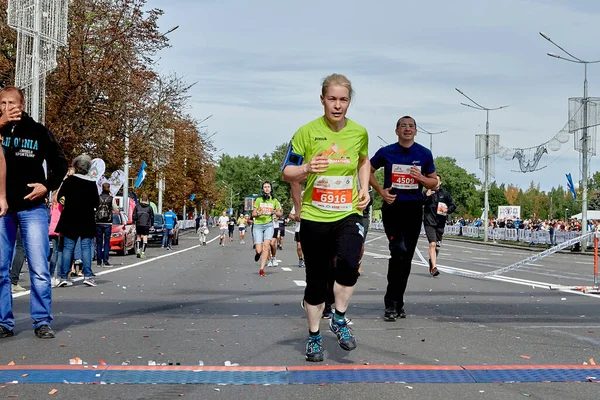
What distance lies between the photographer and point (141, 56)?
33219mm

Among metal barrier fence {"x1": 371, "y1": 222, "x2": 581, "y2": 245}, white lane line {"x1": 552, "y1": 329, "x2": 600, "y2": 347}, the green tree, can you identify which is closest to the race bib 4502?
white lane line {"x1": 552, "y1": 329, "x2": 600, "y2": 347}

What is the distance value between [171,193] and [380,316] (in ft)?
180

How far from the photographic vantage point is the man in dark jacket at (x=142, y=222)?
26.3 m

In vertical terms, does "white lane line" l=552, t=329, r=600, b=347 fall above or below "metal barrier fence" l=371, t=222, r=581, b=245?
above

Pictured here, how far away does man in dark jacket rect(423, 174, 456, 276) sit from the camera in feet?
54.2

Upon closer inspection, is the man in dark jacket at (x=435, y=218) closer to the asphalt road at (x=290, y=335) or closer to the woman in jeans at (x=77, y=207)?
the asphalt road at (x=290, y=335)

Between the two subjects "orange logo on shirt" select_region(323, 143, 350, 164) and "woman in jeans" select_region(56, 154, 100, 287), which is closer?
"orange logo on shirt" select_region(323, 143, 350, 164)

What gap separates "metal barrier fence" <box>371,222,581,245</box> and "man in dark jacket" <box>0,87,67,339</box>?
3779cm

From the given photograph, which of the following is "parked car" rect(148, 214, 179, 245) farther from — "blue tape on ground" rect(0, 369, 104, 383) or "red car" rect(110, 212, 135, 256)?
"blue tape on ground" rect(0, 369, 104, 383)

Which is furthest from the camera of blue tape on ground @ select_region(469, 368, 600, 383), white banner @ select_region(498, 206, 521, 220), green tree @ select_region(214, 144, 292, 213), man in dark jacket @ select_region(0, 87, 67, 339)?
green tree @ select_region(214, 144, 292, 213)

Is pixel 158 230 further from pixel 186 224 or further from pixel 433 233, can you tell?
pixel 186 224

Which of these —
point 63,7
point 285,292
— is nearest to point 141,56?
point 63,7

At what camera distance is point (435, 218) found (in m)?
17.0

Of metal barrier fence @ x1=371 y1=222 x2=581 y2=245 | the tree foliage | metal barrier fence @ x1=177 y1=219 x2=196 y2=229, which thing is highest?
the tree foliage
